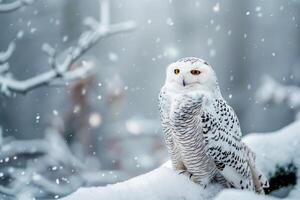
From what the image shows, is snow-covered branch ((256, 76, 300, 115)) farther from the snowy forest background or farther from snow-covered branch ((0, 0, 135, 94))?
snow-covered branch ((0, 0, 135, 94))

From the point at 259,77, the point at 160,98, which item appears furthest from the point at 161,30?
the point at 160,98

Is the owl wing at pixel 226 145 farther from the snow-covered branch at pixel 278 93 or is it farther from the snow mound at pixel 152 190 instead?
the snow-covered branch at pixel 278 93

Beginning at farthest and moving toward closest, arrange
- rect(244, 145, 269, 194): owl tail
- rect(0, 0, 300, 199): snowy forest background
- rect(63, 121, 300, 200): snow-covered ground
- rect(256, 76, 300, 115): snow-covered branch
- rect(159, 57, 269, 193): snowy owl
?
rect(256, 76, 300, 115): snow-covered branch < rect(0, 0, 300, 199): snowy forest background < rect(244, 145, 269, 194): owl tail < rect(159, 57, 269, 193): snowy owl < rect(63, 121, 300, 200): snow-covered ground

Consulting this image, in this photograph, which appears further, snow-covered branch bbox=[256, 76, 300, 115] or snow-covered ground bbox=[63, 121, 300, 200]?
snow-covered branch bbox=[256, 76, 300, 115]

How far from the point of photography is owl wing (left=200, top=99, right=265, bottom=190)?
4.91 feet

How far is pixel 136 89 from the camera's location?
14.6 feet

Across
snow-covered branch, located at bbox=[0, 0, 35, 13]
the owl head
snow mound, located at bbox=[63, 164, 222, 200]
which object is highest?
snow-covered branch, located at bbox=[0, 0, 35, 13]

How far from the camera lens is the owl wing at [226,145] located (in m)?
1.50

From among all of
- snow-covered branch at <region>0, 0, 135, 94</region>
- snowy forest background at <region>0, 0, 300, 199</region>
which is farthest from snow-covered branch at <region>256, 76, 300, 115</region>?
snow-covered branch at <region>0, 0, 135, 94</region>

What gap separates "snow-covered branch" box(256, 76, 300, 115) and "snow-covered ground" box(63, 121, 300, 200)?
2.64 metres

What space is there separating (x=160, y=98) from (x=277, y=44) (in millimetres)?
3446

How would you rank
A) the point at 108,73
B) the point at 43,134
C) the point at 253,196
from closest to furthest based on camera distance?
1. the point at 253,196
2. the point at 43,134
3. the point at 108,73

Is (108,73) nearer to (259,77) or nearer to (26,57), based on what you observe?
(26,57)

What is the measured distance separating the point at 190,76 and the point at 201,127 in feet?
0.43
